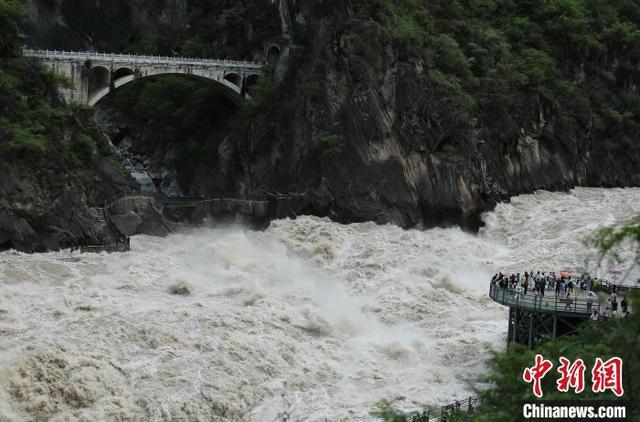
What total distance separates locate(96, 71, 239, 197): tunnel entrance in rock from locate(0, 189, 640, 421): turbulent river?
44.6 ft

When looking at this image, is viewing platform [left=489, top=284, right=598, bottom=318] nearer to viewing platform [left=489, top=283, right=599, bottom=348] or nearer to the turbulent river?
viewing platform [left=489, top=283, right=599, bottom=348]

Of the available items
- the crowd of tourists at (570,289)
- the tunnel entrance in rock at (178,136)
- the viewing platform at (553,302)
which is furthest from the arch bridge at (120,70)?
the viewing platform at (553,302)

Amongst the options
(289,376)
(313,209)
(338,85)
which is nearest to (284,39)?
(338,85)

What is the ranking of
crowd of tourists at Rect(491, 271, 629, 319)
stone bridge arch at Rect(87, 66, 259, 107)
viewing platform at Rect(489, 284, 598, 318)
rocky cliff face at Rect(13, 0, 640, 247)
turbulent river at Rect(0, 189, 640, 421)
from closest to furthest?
turbulent river at Rect(0, 189, 640, 421) → crowd of tourists at Rect(491, 271, 629, 319) → viewing platform at Rect(489, 284, 598, 318) → rocky cliff face at Rect(13, 0, 640, 247) → stone bridge arch at Rect(87, 66, 259, 107)

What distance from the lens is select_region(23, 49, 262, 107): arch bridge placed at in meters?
68.9

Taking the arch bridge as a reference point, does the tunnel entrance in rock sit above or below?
below

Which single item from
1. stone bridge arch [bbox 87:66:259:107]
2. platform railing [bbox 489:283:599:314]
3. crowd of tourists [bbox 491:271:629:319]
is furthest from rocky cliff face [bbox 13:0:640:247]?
platform railing [bbox 489:283:599:314]

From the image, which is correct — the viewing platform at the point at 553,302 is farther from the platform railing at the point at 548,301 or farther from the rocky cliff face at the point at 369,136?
the rocky cliff face at the point at 369,136

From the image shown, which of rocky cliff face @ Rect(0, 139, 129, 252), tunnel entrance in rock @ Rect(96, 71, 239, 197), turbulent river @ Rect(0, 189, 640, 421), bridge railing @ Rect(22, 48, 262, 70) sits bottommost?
turbulent river @ Rect(0, 189, 640, 421)

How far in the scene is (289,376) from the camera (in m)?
37.9

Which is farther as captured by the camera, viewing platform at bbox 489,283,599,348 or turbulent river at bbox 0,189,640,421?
viewing platform at bbox 489,283,599,348

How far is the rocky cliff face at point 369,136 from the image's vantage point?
2653 inches

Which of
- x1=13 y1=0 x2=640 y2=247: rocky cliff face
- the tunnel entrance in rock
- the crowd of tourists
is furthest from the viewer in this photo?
the tunnel entrance in rock

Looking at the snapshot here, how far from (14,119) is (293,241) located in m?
18.0
